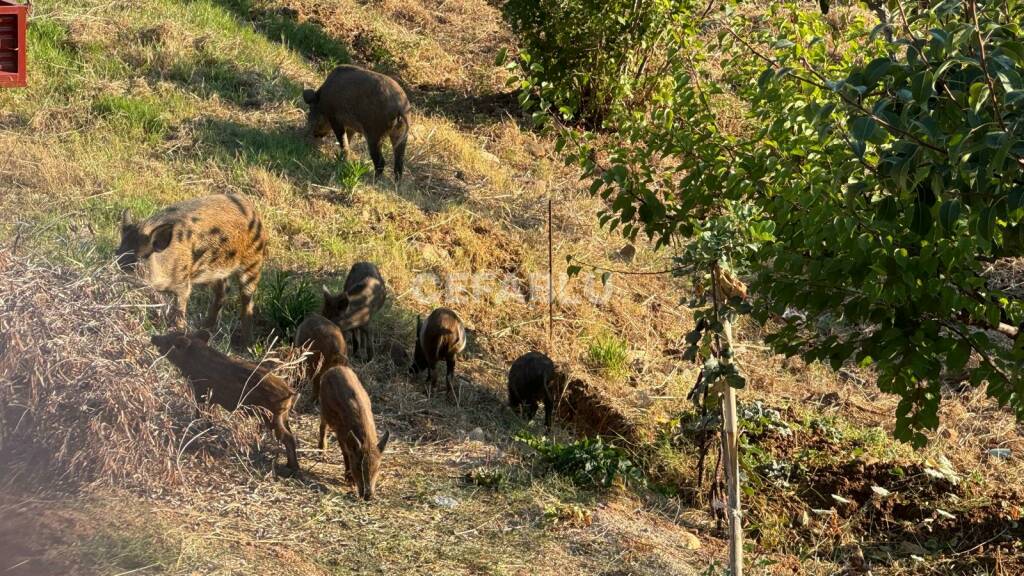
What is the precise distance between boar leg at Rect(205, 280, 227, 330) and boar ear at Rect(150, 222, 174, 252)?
0.69 meters

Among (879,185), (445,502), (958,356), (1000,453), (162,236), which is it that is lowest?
(445,502)

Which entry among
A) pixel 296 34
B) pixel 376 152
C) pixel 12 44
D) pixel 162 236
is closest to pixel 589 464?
pixel 162 236

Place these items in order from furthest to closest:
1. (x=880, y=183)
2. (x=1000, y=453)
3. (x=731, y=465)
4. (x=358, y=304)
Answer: (x=1000, y=453)
(x=358, y=304)
(x=731, y=465)
(x=880, y=183)

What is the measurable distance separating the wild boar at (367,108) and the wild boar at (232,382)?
587 centimetres

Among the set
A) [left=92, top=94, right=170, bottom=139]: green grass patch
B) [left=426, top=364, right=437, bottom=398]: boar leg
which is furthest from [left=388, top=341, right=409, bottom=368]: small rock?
[left=92, top=94, right=170, bottom=139]: green grass patch

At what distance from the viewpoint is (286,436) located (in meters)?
6.12

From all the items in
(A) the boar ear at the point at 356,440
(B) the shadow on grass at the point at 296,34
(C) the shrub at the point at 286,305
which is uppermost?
(B) the shadow on grass at the point at 296,34

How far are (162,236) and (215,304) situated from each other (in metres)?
0.89

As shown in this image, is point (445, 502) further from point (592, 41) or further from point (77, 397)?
point (592, 41)

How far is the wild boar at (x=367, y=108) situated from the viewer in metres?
11.8

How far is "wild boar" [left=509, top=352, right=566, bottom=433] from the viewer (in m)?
8.25

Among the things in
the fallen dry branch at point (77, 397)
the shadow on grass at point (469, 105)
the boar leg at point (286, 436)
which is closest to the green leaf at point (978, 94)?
the boar leg at point (286, 436)

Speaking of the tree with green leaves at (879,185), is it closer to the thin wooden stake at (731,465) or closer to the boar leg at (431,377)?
the thin wooden stake at (731,465)

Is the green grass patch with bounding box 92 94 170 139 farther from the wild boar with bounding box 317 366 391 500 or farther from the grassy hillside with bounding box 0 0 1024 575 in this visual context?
the wild boar with bounding box 317 366 391 500
